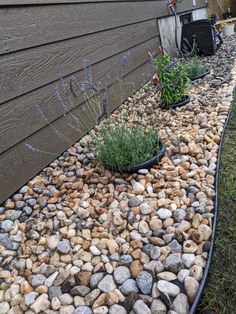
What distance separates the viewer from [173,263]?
1.22 metres

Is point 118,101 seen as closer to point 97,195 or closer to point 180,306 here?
point 97,195

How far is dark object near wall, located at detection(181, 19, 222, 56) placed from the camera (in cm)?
416

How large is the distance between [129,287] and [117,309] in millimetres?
96

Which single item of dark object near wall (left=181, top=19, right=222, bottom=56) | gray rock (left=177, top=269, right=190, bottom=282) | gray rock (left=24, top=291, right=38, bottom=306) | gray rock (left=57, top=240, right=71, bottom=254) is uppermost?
dark object near wall (left=181, top=19, right=222, bottom=56)

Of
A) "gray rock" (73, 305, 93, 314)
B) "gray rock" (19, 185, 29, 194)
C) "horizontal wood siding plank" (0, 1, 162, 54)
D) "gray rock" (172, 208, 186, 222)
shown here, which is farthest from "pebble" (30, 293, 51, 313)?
"horizontal wood siding plank" (0, 1, 162, 54)

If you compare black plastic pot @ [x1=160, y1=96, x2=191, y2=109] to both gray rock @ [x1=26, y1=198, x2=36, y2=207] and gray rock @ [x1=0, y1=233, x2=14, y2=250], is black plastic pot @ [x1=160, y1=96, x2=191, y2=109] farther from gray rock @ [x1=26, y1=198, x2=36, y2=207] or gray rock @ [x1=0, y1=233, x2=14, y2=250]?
gray rock @ [x1=0, y1=233, x2=14, y2=250]

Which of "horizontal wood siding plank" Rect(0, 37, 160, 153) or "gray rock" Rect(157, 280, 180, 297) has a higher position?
"horizontal wood siding plank" Rect(0, 37, 160, 153)

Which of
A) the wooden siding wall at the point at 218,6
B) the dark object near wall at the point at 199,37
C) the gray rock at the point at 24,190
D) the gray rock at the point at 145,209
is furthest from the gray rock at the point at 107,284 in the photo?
the wooden siding wall at the point at 218,6

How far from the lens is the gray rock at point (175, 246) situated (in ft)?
4.20

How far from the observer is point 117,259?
130 cm

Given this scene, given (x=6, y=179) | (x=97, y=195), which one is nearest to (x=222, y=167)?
(x=97, y=195)

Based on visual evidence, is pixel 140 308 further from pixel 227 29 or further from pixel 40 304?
pixel 227 29

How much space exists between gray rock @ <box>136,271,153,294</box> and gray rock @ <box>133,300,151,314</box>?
50mm

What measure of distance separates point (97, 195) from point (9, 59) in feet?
2.95
